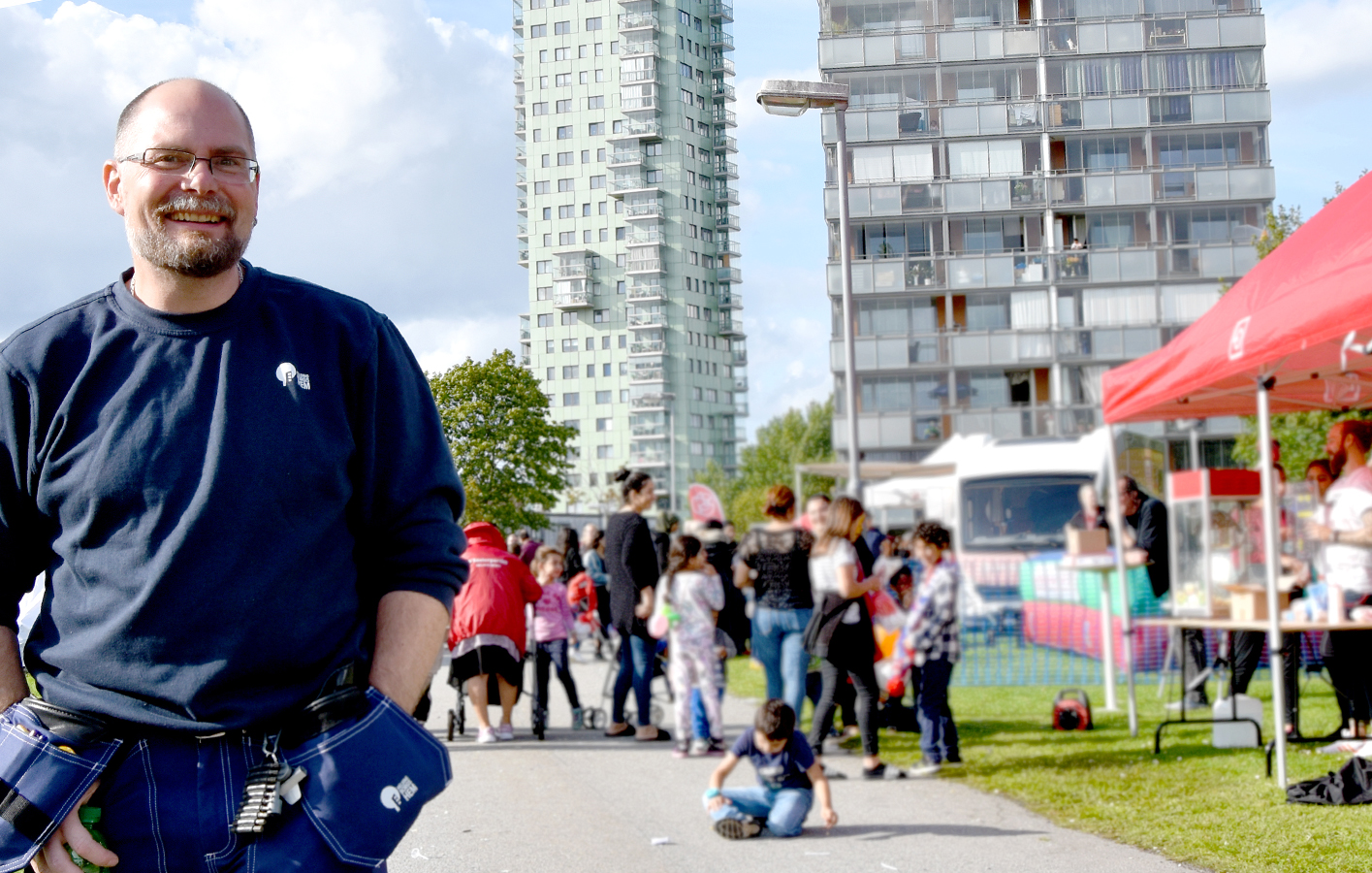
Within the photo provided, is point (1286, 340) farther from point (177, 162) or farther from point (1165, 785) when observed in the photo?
point (177, 162)

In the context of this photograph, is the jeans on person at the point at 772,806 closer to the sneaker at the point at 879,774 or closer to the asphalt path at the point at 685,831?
the asphalt path at the point at 685,831

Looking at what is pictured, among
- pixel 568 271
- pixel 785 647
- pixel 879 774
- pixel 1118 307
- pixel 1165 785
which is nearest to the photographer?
pixel 1165 785

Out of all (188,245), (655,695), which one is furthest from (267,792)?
(655,695)

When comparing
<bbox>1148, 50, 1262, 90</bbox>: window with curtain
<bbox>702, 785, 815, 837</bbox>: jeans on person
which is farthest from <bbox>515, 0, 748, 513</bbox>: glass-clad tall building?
<bbox>1148, 50, 1262, 90</bbox>: window with curtain

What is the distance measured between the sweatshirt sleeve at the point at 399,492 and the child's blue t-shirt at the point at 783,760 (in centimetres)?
500

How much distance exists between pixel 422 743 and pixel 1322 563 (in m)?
7.37

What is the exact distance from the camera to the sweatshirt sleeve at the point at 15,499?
2139mm

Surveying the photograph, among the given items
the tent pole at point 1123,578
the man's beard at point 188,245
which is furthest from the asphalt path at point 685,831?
the man's beard at point 188,245

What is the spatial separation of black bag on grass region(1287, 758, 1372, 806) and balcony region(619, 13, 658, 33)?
15.4 metres

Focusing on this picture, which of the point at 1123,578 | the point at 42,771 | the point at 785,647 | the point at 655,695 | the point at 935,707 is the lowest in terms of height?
the point at 655,695

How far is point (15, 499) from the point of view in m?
2.15

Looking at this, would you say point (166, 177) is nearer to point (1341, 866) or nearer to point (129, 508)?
point (129, 508)

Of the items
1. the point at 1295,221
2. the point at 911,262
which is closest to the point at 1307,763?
the point at 1295,221

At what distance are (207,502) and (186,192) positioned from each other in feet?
1.60
